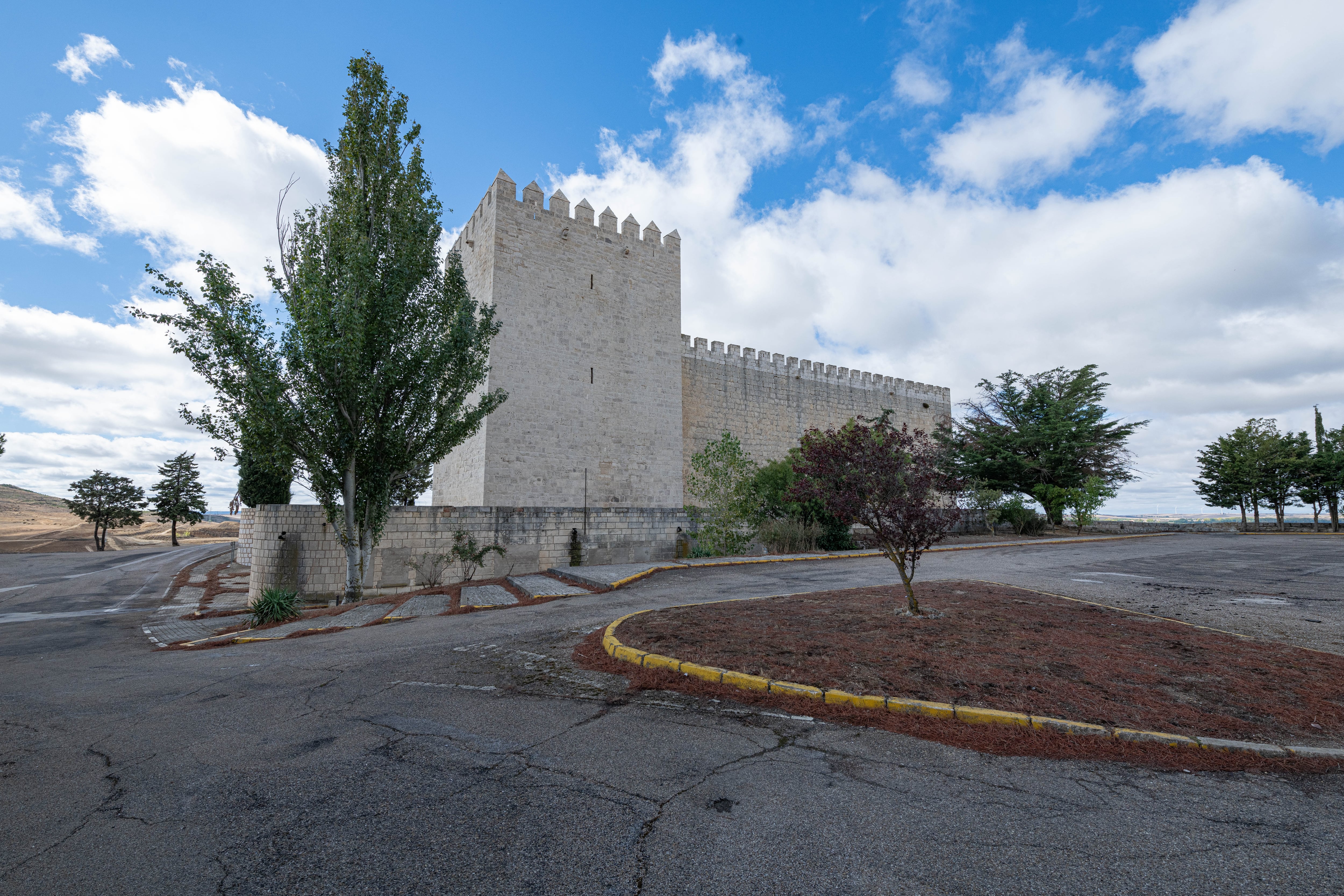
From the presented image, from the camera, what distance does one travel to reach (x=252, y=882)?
2318 mm

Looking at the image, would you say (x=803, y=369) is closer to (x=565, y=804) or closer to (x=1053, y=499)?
(x=1053, y=499)

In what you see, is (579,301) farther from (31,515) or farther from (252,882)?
(31,515)

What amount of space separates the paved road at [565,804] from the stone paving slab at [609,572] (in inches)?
254

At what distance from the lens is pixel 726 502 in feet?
57.3

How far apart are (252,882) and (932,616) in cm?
718

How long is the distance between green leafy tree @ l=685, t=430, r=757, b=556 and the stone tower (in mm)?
3341

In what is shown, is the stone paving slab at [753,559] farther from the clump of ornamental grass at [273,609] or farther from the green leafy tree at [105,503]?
the green leafy tree at [105,503]

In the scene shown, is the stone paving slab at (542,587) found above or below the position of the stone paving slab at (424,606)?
above

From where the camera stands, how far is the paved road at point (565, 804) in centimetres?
236

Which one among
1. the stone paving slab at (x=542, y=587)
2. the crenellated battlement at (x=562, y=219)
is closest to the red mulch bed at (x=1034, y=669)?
the stone paving slab at (x=542, y=587)

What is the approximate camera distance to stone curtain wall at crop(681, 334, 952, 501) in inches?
1047

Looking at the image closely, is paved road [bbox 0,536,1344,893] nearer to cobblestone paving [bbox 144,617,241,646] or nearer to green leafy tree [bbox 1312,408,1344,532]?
cobblestone paving [bbox 144,617,241,646]

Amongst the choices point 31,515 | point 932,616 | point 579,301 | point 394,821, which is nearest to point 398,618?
point 394,821

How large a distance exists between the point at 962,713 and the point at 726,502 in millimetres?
13232
